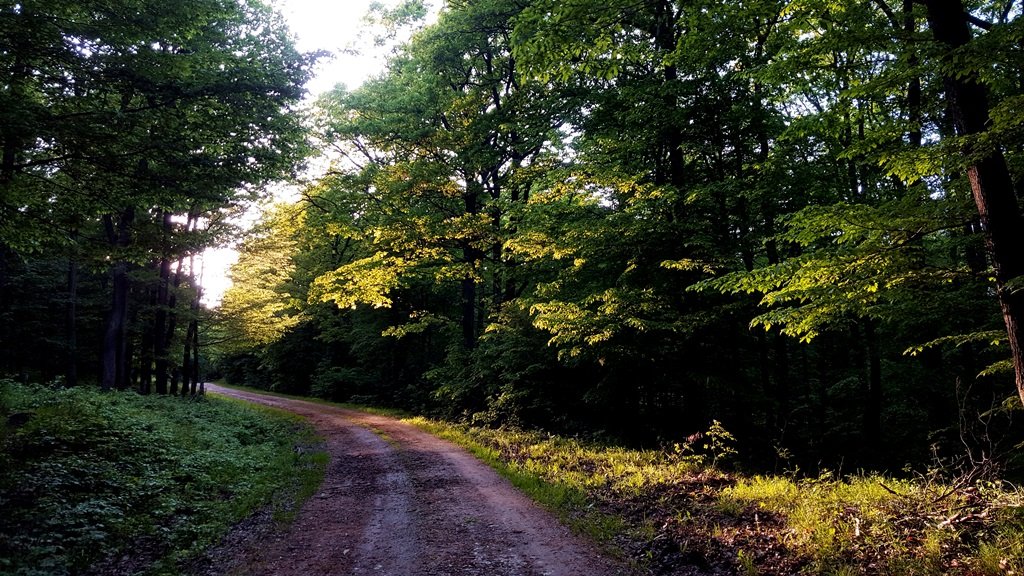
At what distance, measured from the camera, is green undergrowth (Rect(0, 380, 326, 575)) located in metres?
6.12

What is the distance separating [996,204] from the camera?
16.8 feet

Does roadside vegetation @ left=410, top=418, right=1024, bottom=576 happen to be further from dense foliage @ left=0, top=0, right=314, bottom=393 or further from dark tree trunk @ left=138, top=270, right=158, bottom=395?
dark tree trunk @ left=138, top=270, right=158, bottom=395

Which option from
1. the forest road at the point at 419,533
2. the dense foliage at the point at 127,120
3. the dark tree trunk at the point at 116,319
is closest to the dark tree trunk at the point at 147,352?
the dark tree trunk at the point at 116,319

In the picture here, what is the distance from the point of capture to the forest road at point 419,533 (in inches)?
239

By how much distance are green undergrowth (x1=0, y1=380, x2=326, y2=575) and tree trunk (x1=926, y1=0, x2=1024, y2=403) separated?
9.78 m

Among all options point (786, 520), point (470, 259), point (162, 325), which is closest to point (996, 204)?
point (786, 520)

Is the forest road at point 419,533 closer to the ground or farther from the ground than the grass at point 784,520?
closer to the ground

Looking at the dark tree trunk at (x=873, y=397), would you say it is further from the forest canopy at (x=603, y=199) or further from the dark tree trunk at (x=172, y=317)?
the dark tree trunk at (x=172, y=317)

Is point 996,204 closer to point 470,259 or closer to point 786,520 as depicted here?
point 786,520

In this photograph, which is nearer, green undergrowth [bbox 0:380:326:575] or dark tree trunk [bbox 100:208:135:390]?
green undergrowth [bbox 0:380:326:575]

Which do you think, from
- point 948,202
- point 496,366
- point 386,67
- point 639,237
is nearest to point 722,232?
point 639,237

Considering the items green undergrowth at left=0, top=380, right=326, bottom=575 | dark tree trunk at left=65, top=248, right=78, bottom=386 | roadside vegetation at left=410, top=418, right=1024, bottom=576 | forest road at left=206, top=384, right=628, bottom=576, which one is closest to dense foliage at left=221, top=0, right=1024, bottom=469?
A: roadside vegetation at left=410, top=418, right=1024, bottom=576

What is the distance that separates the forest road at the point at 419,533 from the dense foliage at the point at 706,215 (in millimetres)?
4190

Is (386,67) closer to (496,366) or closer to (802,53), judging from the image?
(496,366)
